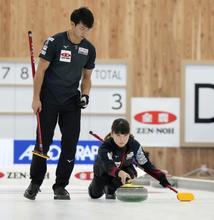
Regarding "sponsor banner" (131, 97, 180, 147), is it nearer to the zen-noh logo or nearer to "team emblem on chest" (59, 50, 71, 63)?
the zen-noh logo

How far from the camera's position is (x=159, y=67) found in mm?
8398

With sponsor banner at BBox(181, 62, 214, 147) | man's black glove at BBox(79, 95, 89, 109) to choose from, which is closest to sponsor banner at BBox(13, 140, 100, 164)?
sponsor banner at BBox(181, 62, 214, 147)

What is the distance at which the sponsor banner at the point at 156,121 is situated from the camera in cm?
834

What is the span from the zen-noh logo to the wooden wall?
0.22 m

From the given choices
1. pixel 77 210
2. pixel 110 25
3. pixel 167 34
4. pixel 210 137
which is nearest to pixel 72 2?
pixel 110 25

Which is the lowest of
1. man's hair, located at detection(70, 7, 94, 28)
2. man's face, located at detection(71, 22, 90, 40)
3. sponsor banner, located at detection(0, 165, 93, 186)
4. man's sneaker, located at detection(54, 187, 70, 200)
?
sponsor banner, located at detection(0, 165, 93, 186)

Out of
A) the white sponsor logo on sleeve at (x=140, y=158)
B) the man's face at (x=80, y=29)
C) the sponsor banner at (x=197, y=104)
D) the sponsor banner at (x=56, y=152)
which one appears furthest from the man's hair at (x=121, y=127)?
the sponsor banner at (x=197, y=104)

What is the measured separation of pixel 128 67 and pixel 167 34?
61cm

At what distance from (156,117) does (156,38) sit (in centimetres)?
94

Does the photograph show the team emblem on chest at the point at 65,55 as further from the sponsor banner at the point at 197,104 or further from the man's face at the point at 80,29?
the sponsor banner at the point at 197,104

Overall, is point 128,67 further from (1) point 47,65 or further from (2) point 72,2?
(1) point 47,65

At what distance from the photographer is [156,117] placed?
8.38 m

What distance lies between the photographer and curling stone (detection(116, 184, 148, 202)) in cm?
439

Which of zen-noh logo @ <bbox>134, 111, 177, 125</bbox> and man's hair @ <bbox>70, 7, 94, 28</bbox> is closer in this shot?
man's hair @ <bbox>70, 7, 94, 28</bbox>
